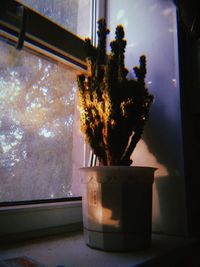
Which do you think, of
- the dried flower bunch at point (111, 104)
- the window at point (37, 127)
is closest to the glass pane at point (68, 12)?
the window at point (37, 127)

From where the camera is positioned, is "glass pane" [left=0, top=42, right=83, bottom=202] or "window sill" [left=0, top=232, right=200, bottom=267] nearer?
"window sill" [left=0, top=232, right=200, bottom=267]

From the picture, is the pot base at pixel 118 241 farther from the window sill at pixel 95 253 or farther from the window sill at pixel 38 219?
the window sill at pixel 38 219

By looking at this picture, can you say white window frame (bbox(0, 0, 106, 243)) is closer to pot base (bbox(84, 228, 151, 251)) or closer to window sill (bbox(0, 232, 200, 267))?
window sill (bbox(0, 232, 200, 267))

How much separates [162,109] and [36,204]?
1.88 feet

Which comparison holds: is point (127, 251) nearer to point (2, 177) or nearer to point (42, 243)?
point (42, 243)

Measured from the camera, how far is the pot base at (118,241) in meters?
0.67

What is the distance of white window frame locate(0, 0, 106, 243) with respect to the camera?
741 millimetres

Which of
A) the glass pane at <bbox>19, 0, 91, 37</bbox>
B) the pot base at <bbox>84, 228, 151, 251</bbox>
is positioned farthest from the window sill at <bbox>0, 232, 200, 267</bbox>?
the glass pane at <bbox>19, 0, 91, 37</bbox>

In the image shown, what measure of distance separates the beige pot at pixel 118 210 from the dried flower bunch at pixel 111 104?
0.10 m

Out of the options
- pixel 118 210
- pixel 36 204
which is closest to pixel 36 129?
pixel 36 204

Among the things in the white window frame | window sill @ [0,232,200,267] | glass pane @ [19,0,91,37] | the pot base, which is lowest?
window sill @ [0,232,200,267]

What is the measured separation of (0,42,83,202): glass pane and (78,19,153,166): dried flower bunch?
0.49ft

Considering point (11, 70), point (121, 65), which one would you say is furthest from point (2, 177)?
point (121, 65)

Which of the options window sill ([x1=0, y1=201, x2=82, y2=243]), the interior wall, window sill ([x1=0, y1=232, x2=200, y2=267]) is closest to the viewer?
window sill ([x1=0, y1=232, x2=200, y2=267])
